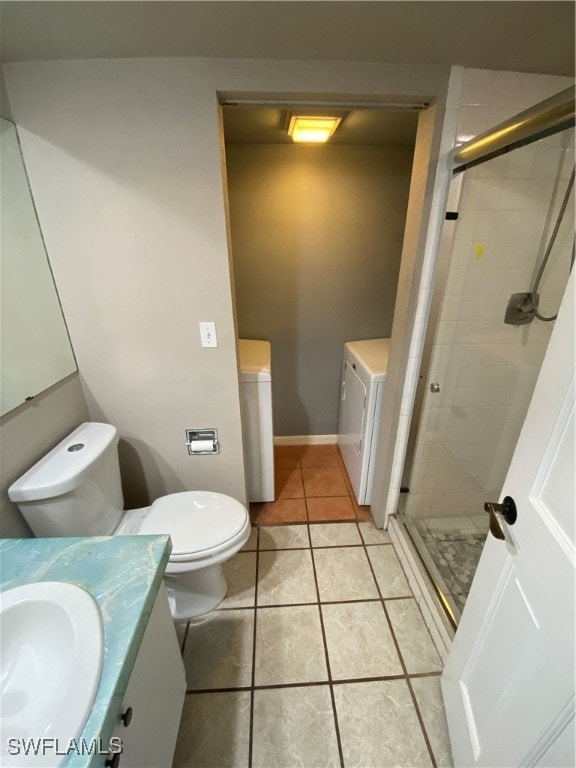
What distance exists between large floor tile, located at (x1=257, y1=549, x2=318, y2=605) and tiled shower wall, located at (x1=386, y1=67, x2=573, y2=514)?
26.2 inches

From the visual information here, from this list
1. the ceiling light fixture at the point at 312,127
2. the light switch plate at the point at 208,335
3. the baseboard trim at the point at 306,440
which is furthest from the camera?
the baseboard trim at the point at 306,440

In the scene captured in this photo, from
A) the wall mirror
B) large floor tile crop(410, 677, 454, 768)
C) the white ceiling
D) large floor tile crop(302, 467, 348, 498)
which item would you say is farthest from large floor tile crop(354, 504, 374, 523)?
the white ceiling

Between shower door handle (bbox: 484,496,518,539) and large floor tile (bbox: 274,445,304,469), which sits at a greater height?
shower door handle (bbox: 484,496,518,539)

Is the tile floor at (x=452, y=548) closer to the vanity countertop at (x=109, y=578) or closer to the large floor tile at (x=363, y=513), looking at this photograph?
the large floor tile at (x=363, y=513)

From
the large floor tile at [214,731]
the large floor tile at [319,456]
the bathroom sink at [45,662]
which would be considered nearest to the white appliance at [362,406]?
the large floor tile at [319,456]

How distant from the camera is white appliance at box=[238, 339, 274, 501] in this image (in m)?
1.64

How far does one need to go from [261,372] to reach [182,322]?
0.51 m

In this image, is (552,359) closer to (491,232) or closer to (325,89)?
(491,232)

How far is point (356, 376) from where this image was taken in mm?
1934

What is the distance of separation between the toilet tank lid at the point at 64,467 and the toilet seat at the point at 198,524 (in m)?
0.37

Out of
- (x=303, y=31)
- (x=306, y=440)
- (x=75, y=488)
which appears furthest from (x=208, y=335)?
(x=306, y=440)

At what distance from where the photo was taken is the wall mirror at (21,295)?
3.34ft

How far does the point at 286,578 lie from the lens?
152 centimetres

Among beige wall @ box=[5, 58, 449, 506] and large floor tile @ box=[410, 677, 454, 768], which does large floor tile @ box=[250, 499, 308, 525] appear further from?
large floor tile @ box=[410, 677, 454, 768]
